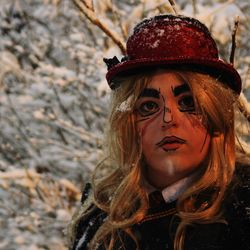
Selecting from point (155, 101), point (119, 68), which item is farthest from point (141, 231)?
point (119, 68)

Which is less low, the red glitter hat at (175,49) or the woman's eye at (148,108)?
the red glitter hat at (175,49)

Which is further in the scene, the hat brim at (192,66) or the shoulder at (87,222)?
the shoulder at (87,222)

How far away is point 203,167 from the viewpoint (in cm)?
227

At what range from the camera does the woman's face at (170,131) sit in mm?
2209

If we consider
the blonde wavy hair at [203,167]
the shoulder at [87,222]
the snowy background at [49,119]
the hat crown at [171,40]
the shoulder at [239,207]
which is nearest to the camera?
the shoulder at [239,207]

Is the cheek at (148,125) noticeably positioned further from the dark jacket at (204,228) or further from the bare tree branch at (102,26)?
the bare tree branch at (102,26)

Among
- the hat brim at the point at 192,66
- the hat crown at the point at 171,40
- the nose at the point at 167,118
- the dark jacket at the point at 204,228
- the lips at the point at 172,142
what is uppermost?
the hat crown at the point at 171,40

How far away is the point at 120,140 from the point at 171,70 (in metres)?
0.41

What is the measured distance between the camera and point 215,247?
2043 mm

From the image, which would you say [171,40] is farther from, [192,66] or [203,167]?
[203,167]

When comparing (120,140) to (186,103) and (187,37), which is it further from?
(187,37)

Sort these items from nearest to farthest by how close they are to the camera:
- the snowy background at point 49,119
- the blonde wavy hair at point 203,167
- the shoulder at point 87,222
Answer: the blonde wavy hair at point 203,167
the shoulder at point 87,222
the snowy background at point 49,119

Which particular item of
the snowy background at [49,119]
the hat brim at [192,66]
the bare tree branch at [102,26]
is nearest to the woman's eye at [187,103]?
the hat brim at [192,66]

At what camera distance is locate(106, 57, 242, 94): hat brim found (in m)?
2.25
